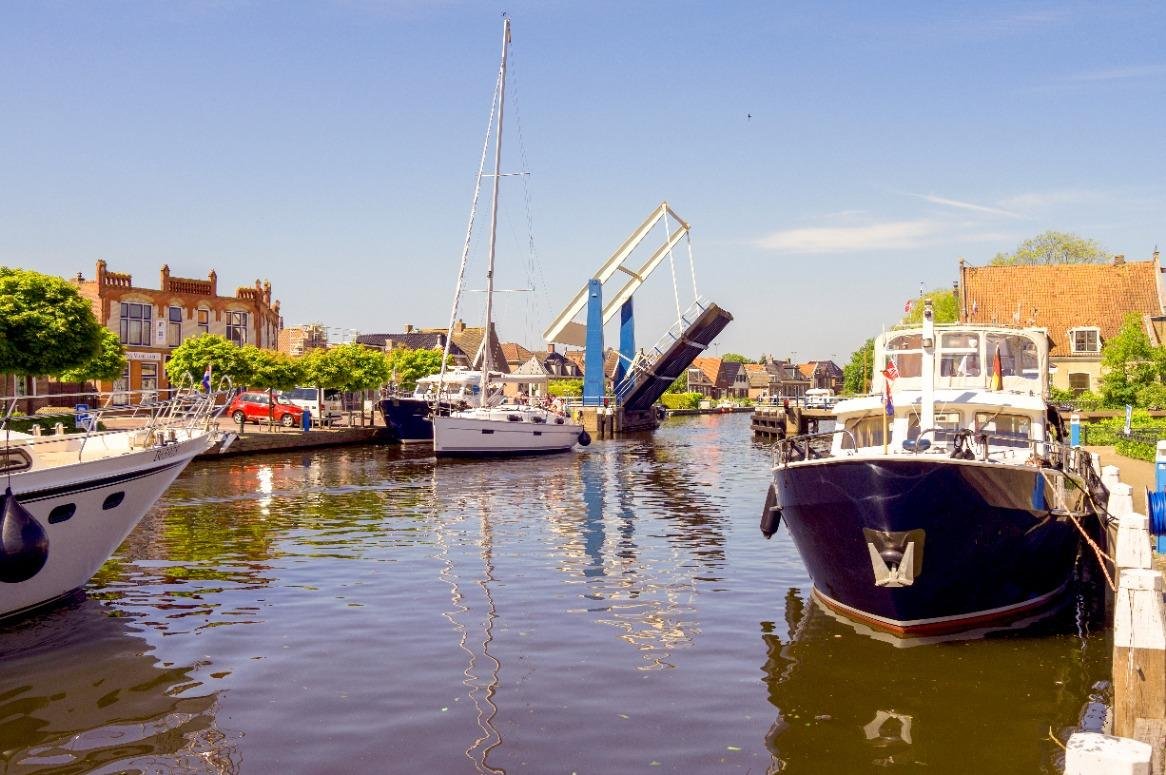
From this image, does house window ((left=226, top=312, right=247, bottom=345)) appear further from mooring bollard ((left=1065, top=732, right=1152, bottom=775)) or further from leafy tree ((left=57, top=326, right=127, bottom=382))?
mooring bollard ((left=1065, top=732, right=1152, bottom=775))

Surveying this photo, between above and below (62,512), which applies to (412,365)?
above

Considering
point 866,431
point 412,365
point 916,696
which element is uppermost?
point 412,365

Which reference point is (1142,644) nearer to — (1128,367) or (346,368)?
(1128,367)

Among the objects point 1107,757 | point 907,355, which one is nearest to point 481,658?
point 1107,757

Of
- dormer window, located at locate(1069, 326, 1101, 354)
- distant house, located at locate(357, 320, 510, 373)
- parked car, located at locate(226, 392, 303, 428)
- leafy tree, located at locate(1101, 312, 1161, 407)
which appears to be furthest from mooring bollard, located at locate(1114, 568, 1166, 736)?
distant house, located at locate(357, 320, 510, 373)

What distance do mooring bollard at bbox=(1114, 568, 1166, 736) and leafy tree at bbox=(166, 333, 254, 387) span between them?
43.2m

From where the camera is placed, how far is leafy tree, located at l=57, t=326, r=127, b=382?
4038 cm

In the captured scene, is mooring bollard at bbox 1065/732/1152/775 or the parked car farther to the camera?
the parked car

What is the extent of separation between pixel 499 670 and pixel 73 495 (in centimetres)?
588

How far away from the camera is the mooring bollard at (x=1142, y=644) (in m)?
7.32

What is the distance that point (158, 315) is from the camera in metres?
60.2

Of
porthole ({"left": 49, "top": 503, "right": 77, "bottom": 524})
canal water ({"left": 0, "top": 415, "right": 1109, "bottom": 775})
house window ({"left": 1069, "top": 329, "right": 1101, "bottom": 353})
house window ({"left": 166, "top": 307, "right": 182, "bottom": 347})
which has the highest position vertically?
house window ({"left": 166, "top": 307, "right": 182, "bottom": 347})

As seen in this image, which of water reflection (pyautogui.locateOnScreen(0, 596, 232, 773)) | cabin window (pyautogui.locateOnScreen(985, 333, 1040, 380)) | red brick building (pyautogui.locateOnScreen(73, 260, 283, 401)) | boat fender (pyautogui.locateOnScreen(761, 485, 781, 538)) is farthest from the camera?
red brick building (pyautogui.locateOnScreen(73, 260, 283, 401))

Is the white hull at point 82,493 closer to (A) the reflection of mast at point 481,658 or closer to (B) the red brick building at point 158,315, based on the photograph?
(A) the reflection of mast at point 481,658
